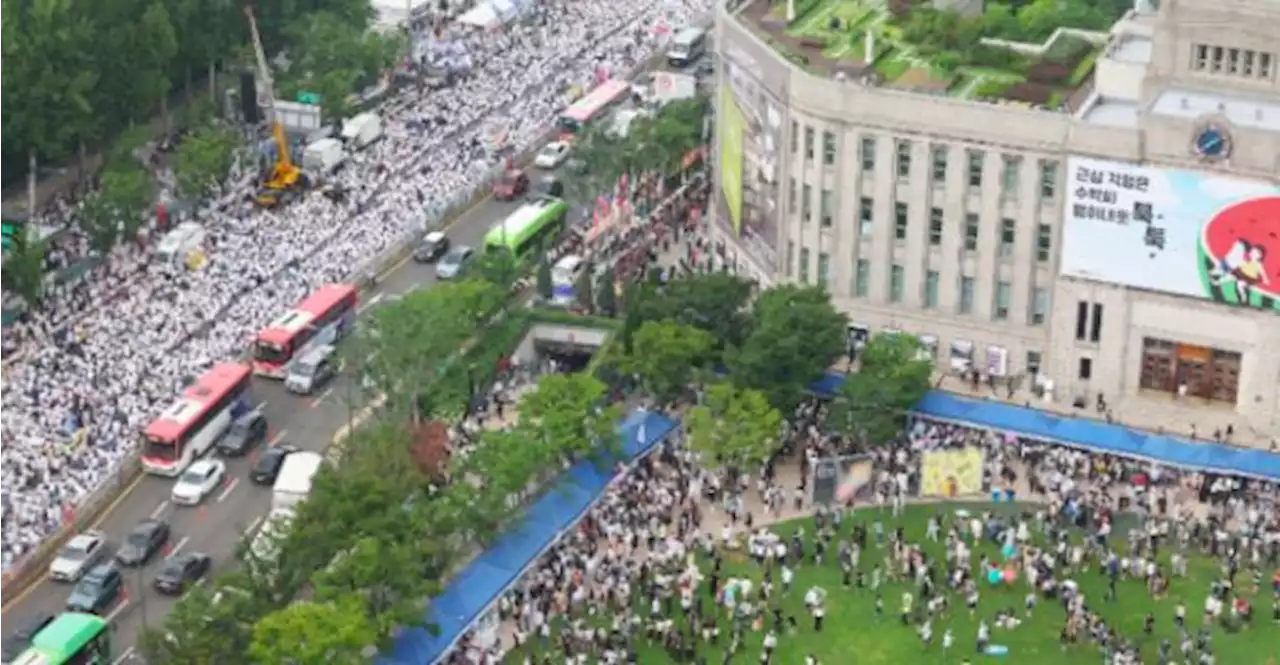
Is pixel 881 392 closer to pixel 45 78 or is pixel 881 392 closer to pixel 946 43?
pixel 946 43

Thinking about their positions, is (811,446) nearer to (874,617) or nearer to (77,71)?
(874,617)

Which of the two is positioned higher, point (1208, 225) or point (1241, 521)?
point (1208, 225)

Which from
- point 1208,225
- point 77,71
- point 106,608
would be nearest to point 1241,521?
point 1208,225

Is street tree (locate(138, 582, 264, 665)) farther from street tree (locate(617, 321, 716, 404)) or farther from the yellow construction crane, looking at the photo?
the yellow construction crane

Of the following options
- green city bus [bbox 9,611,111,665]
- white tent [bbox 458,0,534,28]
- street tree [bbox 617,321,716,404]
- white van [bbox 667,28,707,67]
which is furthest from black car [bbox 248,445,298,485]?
white tent [bbox 458,0,534,28]

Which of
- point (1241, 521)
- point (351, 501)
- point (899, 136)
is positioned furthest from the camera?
point (899, 136)

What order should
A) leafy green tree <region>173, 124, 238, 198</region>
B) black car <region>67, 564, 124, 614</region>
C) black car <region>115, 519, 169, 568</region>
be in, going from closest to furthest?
black car <region>67, 564, 124, 614</region>, black car <region>115, 519, 169, 568</region>, leafy green tree <region>173, 124, 238, 198</region>

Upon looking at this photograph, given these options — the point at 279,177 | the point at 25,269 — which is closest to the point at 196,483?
the point at 25,269
